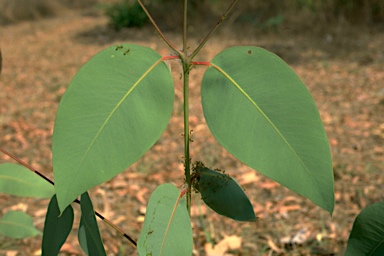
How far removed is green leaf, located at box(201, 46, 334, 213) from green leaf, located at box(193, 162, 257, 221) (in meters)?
0.14

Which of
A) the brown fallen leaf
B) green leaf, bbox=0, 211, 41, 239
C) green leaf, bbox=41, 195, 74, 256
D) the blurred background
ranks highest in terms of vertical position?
the blurred background

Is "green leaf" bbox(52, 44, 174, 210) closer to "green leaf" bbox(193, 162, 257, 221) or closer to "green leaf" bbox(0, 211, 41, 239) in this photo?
"green leaf" bbox(193, 162, 257, 221)

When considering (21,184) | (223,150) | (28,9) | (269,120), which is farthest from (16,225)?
(28,9)

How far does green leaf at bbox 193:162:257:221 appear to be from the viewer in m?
0.62

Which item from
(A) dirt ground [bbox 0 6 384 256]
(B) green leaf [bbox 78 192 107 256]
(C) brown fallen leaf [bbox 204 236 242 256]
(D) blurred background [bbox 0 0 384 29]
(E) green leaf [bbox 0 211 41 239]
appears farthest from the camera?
(D) blurred background [bbox 0 0 384 29]

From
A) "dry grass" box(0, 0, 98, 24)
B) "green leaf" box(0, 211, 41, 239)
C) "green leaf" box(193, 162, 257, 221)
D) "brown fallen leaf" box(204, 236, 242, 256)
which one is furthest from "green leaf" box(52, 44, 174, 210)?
"dry grass" box(0, 0, 98, 24)

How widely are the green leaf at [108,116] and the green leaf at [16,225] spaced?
526 mm

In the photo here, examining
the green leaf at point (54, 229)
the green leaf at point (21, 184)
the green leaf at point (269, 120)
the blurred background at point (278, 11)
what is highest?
the blurred background at point (278, 11)

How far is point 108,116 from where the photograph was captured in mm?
478

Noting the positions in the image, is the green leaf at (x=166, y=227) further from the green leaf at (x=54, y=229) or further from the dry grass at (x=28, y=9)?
the dry grass at (x=28, y=9)

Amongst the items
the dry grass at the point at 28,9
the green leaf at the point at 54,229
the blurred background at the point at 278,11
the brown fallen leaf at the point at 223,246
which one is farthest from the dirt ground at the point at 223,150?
the dry grass at the point at 28,9

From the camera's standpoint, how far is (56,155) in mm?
448

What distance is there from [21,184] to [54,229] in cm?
19

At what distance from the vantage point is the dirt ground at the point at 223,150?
1.56 meters
